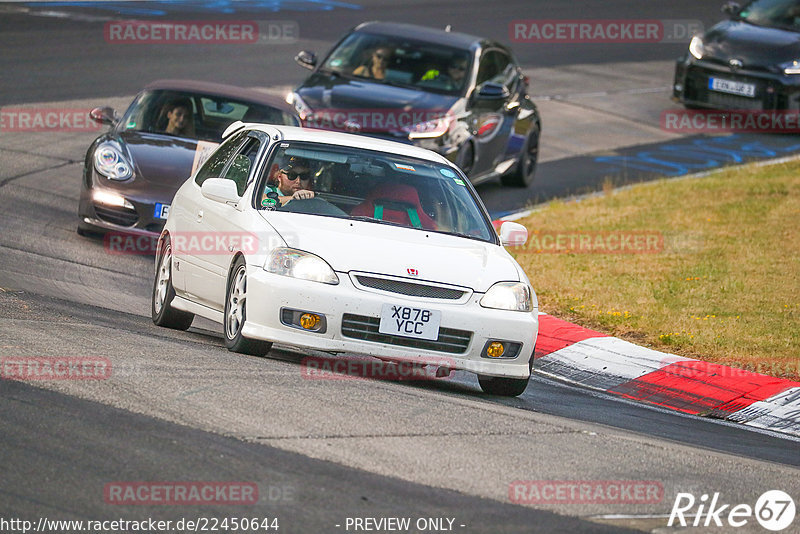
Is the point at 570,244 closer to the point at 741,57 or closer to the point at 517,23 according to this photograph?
the point at 741,57

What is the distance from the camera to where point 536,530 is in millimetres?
5594

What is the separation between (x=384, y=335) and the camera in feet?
26.2

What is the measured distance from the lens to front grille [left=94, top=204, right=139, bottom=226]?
1263cm

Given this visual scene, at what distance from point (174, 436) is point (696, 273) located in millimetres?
7902

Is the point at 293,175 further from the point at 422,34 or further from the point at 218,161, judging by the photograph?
the point at 422,34

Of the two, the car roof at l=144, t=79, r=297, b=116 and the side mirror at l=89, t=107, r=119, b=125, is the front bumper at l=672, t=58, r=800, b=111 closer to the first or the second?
the car roof at l=144, t=79, r=297, b=116

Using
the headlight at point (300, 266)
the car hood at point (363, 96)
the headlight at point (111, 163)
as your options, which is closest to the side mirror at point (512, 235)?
the headlight at point (300, 266)

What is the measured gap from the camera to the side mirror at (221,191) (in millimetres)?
8961

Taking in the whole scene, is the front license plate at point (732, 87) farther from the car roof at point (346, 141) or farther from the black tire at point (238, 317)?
the black tire at point (238, 317)

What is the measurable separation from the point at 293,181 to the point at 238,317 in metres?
1.16

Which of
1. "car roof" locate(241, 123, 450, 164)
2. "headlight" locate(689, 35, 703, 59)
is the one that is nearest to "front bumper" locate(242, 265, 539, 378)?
"car roof" locate(241, 123, 450, 164)

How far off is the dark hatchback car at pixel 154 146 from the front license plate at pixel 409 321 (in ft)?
16.7

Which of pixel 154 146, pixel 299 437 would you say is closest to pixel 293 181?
pixel 299 437

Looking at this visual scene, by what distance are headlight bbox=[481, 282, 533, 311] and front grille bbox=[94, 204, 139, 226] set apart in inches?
205
